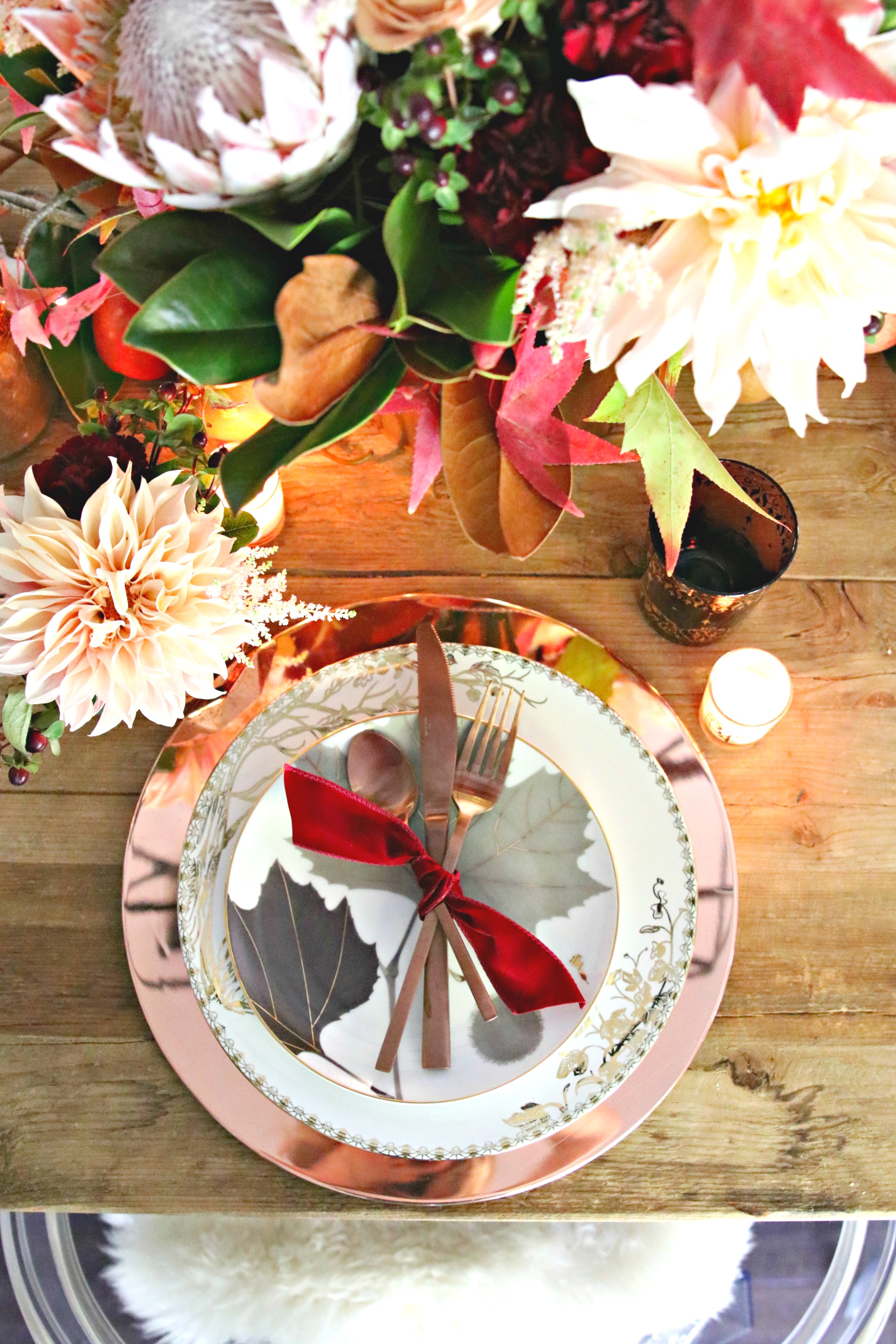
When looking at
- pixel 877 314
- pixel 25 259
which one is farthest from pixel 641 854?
pixel 25 259

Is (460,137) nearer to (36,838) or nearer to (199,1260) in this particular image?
(36,838)

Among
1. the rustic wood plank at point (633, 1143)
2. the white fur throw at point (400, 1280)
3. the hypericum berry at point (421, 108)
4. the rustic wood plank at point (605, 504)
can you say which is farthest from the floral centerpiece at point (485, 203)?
the white fur throw at point (400, 1280)

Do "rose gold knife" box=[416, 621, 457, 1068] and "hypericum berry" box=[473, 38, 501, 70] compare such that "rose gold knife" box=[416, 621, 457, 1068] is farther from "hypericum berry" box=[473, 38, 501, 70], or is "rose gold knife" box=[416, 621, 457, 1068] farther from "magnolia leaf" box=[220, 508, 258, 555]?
"hypericum berry" box=[473, 38, 501, 70]

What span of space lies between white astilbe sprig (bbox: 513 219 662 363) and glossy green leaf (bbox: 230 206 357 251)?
0.24 feet

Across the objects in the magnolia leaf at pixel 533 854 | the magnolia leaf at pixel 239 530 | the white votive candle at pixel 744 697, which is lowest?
the magnolia leaf at pixel 533 854

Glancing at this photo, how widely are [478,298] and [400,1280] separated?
2.71 ft

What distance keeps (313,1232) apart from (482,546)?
2.36 feet

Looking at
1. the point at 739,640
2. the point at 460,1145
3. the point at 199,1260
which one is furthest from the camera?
the point at 199,1260

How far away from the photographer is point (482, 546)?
39 centimetres

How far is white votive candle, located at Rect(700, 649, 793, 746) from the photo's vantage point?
1.86ft

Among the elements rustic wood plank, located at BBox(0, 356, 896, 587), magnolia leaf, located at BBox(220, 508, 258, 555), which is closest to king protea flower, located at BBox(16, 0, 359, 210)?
magnolia leaf, located at BBox(220, 508, 258, 555)

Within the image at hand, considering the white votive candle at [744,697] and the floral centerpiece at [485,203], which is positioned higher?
the floral centerpiece at [485,203]

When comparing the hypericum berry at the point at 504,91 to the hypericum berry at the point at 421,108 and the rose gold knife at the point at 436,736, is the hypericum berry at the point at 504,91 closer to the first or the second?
the hypericum berry at the point at 421,108

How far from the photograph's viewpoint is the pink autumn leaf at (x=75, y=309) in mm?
470
